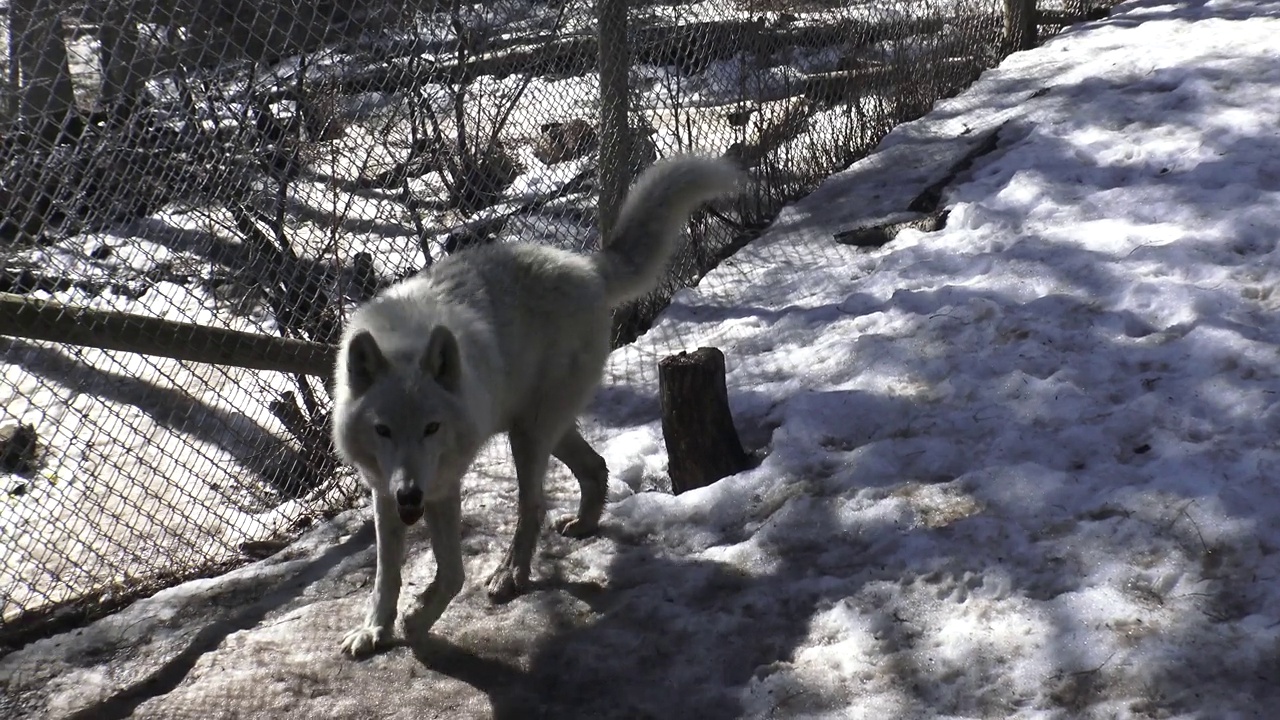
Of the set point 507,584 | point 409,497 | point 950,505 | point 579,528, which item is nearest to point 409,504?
point 409,497

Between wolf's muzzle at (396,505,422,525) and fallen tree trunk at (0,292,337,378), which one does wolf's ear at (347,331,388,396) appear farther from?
fallen tree trunk at (0,292,337,378)

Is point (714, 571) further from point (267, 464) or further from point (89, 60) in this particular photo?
point (89, 60)

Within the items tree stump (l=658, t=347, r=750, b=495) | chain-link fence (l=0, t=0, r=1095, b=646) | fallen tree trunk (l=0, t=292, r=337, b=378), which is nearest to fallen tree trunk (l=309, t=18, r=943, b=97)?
chain-link fence (l=0, t=0, r=1095, b=646)

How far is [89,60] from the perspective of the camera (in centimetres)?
413

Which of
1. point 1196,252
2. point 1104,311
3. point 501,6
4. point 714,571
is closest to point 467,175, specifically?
point 501,6

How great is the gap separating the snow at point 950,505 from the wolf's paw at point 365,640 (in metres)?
0.07

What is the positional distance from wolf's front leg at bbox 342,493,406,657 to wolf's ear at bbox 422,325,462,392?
50 centimetres

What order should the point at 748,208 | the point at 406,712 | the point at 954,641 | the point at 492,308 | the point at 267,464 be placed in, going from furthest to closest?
the point at 748,208 → the point at 267,464 → the point at 492,308 → the point at 406,712 → the point at 954,641

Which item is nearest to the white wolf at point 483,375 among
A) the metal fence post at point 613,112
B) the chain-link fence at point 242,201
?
the chain-link fence at point 242,201

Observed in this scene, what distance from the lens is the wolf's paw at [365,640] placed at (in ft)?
11.6

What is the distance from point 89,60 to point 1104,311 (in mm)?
4494

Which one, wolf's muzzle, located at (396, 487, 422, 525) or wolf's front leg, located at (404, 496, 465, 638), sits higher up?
wolf's muzzle, located at (396, 487, 422, 525)

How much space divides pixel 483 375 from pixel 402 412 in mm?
453

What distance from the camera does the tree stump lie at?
4.12 meters
